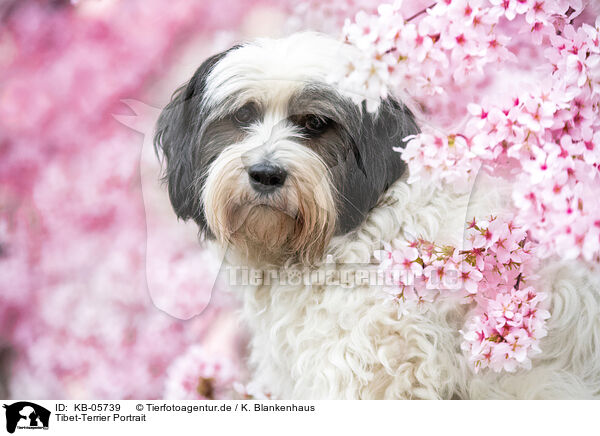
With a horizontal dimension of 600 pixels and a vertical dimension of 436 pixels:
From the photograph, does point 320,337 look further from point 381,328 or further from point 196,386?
point 196,386

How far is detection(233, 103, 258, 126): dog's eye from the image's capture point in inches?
60.1

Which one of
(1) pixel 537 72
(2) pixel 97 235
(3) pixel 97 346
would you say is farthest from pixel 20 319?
(1) pixel 537 72

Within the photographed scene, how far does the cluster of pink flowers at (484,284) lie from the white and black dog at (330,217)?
0.12 ft

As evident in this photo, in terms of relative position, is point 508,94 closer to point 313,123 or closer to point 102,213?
point 313,123

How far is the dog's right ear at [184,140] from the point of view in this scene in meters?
1.61

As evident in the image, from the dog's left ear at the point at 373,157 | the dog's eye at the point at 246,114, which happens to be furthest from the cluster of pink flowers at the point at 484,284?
the dog's eye at the point at 246,114

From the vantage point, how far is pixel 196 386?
68.2 inches

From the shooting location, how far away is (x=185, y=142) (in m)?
1.62
